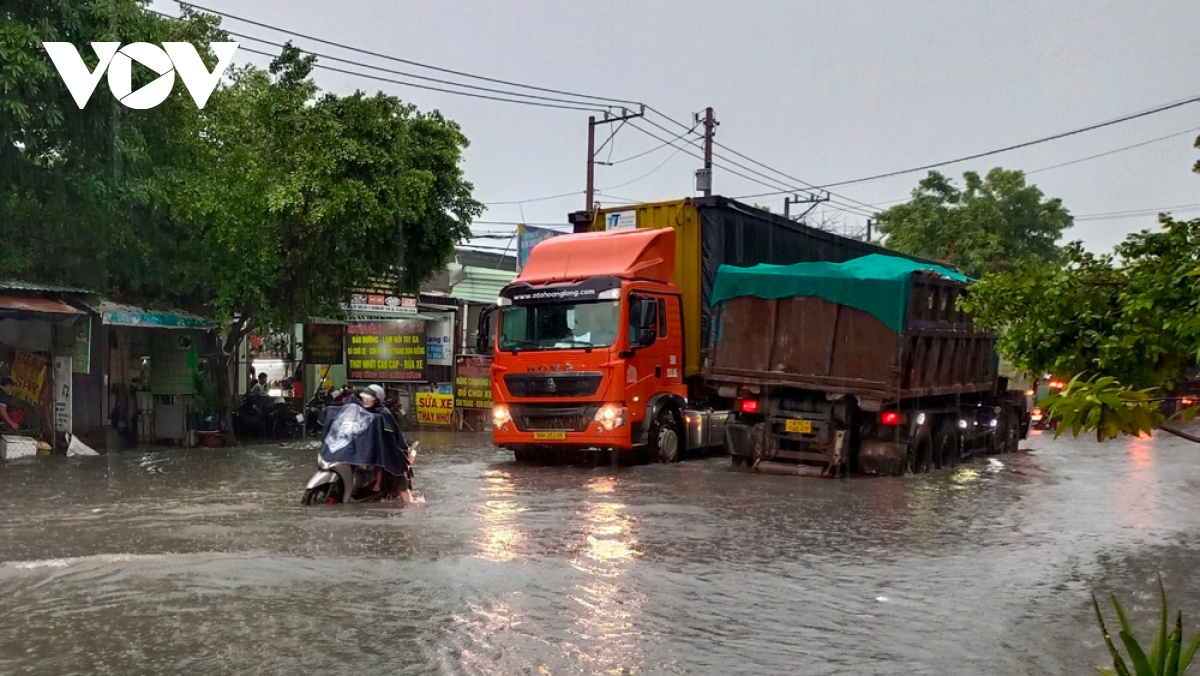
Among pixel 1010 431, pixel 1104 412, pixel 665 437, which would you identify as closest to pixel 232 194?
pixel 665 437

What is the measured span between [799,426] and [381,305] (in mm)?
16252

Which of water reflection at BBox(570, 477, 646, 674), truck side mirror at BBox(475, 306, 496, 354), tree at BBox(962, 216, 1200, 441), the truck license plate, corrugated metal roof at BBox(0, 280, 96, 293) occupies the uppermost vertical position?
corrugated metal roof at BBox(0, 280, 96, 293)

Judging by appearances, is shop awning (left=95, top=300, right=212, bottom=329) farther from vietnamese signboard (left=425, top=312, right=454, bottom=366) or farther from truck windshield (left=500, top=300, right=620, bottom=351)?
vietnamese signboard (left=425, top=312, right=454, bottom=366)

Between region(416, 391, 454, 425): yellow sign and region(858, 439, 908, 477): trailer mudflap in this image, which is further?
region(416, 391, 454, 425): yellow sign

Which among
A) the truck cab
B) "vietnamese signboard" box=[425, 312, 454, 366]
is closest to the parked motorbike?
"vietnamese signboard" box=[425, 312, 454, 366]

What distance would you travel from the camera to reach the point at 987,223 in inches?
1355

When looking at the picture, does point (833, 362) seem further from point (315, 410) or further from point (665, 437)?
point (315, 410)

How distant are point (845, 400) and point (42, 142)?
1143cm

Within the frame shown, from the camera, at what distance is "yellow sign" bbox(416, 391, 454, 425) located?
85.8 ft

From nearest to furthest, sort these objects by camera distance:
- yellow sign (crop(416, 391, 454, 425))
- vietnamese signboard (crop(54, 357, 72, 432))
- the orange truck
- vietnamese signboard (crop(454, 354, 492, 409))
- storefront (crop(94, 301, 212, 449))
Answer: the orange truck → vietnamese signboard (crop(54, 357, 72, 432)) → storefront (crop(94, 301, 212, 449)) → vietnamese signboard (crop(454, 354, 492, 409)) → yellow sign (crop(416, 391, 454, 425))

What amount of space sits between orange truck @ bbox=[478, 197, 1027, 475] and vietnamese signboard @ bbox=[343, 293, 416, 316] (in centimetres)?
1179

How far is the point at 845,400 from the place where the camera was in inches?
569

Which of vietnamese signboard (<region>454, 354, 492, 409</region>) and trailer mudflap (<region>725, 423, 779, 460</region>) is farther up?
vietnamese signboard (<region>454, 354, 492, 409</region>)

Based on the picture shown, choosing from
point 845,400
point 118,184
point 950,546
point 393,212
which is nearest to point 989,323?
point 950,546
